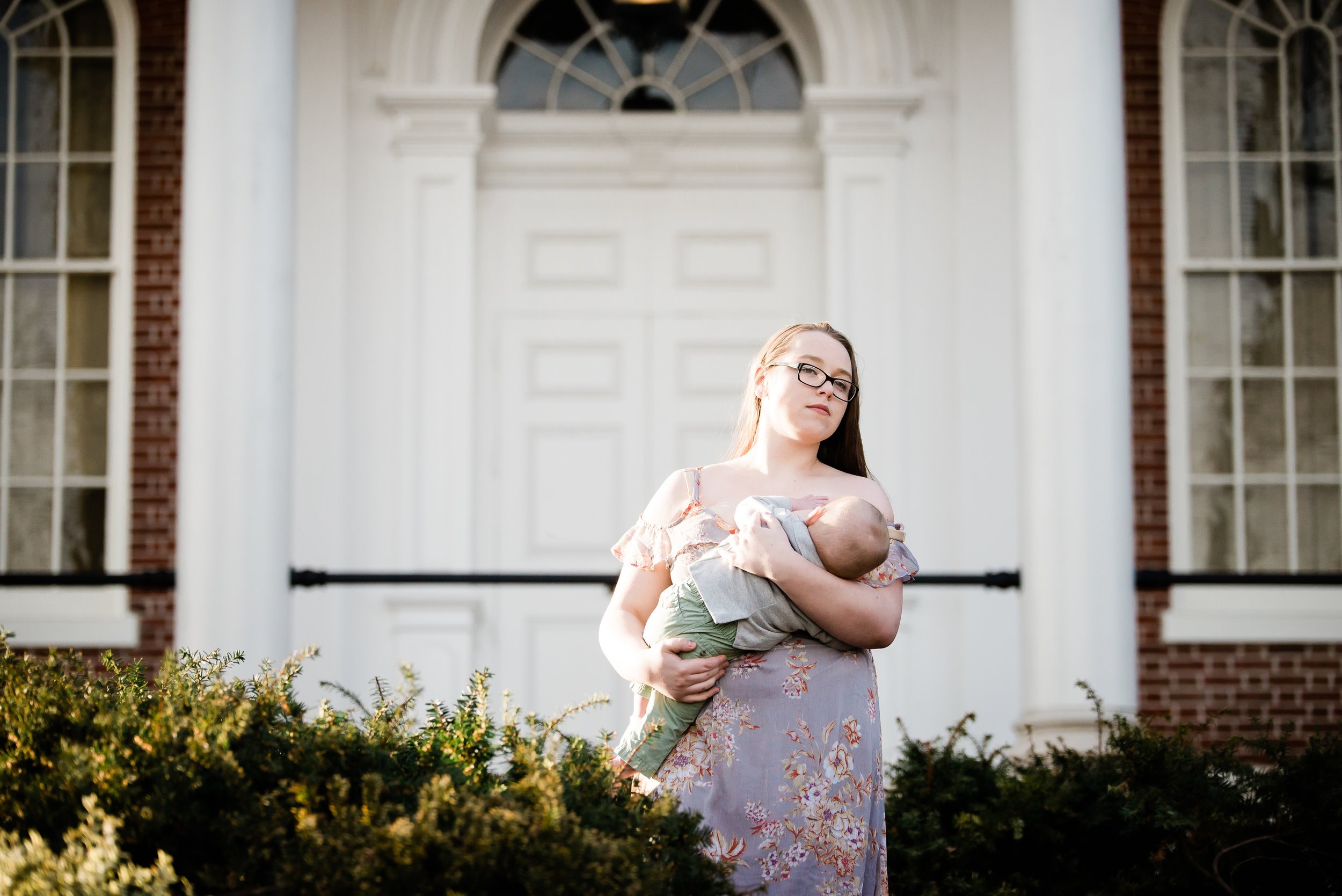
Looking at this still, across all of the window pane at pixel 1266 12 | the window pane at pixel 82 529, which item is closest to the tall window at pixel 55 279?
the window pane at pixel 82 529

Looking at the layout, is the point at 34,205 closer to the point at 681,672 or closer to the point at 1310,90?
the point at 681,672

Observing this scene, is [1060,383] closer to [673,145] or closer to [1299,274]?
[1299,274]

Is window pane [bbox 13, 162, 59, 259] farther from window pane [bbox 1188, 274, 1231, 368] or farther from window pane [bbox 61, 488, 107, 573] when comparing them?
window pane [bbox 1188, 274, 1231, 368]

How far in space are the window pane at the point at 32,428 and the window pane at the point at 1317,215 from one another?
616cm

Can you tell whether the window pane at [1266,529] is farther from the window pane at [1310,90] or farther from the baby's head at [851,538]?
the baby's head at [851,538]

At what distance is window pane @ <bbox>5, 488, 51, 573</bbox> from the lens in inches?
269

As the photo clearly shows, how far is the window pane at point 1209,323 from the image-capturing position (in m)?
7.00

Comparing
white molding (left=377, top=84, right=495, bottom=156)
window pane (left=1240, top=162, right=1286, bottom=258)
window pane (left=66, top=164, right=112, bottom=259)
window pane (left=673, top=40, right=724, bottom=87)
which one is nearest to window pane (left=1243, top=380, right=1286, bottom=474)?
window pane (left=1240, top=162, right=1286, bottom=258)

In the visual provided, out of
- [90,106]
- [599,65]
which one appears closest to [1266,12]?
[599,65]

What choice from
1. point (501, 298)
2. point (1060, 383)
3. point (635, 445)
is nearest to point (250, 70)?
point (501, 298)

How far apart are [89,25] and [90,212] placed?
37.6 inches

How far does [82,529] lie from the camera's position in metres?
6.84

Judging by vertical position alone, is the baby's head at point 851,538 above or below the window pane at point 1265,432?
below

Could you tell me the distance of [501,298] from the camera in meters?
7.28
